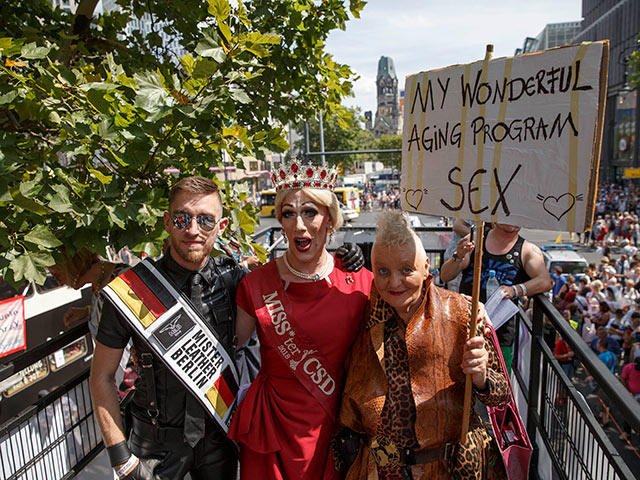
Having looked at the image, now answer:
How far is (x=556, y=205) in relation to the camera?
1.82 metres

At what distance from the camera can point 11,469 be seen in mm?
2422

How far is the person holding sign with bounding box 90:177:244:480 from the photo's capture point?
7.30 feet

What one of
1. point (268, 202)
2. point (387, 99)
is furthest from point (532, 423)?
point (387, 99)

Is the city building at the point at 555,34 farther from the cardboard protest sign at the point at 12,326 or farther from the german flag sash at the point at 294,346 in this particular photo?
the german flag sash at the point at 294,346

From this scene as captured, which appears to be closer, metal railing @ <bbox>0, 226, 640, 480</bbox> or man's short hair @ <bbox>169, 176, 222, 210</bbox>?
metal railing @ <bbox>0, 226, 640, 480</bbox>

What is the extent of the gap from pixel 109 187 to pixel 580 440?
9.09 feet

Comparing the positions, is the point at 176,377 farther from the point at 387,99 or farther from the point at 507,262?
Result: the point at 387,99

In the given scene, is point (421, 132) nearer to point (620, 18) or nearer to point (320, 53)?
point (320, 53)

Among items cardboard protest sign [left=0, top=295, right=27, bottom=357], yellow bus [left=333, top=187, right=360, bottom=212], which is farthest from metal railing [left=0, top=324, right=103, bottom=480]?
yellow bus [left=333, top=187, right=360, bottom=212]

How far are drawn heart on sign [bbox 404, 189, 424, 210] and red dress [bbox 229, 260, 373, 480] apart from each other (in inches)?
19.8

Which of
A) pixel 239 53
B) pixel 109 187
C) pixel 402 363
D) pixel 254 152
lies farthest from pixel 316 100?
pixel 402 363

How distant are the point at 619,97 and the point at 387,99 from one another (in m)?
96.5

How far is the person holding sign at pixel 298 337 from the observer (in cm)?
223

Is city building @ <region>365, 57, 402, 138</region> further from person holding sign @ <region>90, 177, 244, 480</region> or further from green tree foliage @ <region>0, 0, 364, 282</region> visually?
person holding sign @ <region>90, 177, 244, 480</region>
